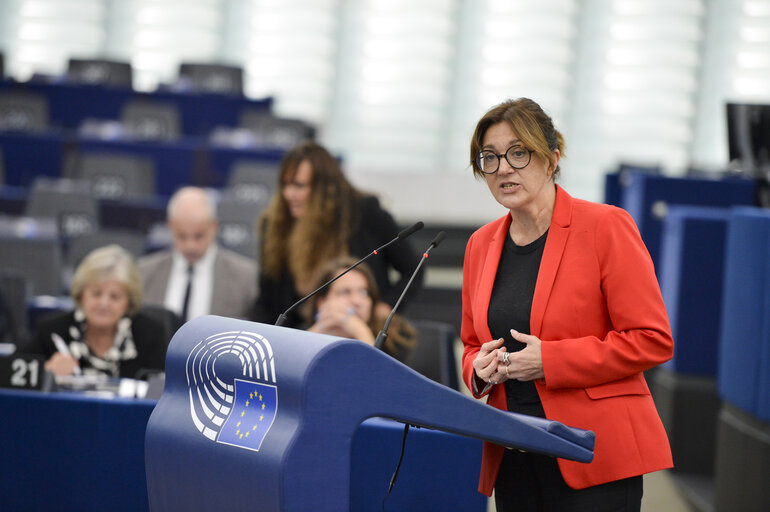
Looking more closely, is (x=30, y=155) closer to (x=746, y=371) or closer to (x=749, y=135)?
(x=749, y=135)

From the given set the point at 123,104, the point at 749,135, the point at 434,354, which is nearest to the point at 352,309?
the point at 434,354

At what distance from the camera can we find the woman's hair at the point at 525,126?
1692 mm

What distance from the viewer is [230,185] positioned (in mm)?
7418

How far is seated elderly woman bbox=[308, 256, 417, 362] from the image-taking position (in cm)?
326

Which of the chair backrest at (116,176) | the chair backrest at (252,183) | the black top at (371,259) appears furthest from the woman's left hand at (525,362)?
the chair backrest at (116,176)

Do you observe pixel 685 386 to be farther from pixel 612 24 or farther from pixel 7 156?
pixel 612 24

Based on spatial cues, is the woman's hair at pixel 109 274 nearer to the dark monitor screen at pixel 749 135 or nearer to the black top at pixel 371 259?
the black top at pixel 371 259

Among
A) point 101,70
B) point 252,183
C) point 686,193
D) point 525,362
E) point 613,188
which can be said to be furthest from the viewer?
point 101,70

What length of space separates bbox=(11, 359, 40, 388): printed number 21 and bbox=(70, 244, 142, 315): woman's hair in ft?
2.94

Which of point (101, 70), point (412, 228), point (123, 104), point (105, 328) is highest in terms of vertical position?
point (101, 70)

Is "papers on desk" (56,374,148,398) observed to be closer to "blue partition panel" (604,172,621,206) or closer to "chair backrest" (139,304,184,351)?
"chair backrest" (139,304,184,351)

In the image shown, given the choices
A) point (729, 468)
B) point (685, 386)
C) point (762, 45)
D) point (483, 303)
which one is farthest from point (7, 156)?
point (762, 45)

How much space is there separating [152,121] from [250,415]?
305 inches

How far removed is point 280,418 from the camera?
1404 mm
